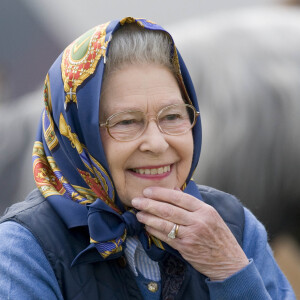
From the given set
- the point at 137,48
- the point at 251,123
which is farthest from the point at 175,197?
the point at 251,123

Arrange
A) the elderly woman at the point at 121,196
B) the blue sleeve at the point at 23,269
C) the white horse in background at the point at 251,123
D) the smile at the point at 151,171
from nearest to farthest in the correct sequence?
the blue sleeve at the point at 23,269 < the elderly woman at the point at 121,196 < the smile at the point at 151,171 < the white horse in background at the point at 251,123

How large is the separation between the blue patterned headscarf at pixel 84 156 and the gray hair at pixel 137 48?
27 mm

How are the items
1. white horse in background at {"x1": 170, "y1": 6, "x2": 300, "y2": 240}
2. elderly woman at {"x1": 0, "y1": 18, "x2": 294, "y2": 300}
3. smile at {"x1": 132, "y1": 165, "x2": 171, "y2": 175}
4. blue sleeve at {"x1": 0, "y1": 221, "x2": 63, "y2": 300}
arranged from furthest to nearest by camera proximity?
1. white horse in background at {"x1": 170, "y1": 6, "x2": 300, "y2": 240}
2. smile at {"x1": 132, "y1": 165, "x2": 171, "y2": 175}
3. elderly woman at {"x1": 0, "y1": 18, "x2": 294, "y2": 300}
4. blue sleeve at {"x1": 0, "y1": 221, "x2": 63, "y2": 300}

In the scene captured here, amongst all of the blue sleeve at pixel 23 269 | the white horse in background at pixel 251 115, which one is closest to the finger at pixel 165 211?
the blue sleeve at pixel 23 269

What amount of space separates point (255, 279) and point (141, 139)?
63cm

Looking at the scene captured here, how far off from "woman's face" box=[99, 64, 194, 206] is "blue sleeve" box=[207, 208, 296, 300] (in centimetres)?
40

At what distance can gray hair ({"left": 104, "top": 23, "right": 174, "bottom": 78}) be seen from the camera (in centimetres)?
185

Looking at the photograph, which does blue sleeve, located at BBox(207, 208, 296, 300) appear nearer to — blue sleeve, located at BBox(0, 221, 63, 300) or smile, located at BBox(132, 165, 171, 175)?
smile, located at BBox(132, 165, 171, 175)

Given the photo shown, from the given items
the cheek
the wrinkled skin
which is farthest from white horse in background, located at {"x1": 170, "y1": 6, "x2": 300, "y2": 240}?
the wrinkled skin

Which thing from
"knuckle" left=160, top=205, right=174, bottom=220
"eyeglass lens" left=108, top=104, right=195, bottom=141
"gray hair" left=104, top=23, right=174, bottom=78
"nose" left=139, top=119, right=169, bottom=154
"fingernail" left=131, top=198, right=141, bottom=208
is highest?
"gray hair" left=104, top=23, right=174, bottom=78

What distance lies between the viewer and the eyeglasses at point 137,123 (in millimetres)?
1844

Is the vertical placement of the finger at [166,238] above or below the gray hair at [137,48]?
below

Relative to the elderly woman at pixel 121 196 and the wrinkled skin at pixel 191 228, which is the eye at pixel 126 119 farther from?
the wrinkled skin at pixel 191 228

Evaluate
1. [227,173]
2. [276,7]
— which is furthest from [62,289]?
[276,7]
